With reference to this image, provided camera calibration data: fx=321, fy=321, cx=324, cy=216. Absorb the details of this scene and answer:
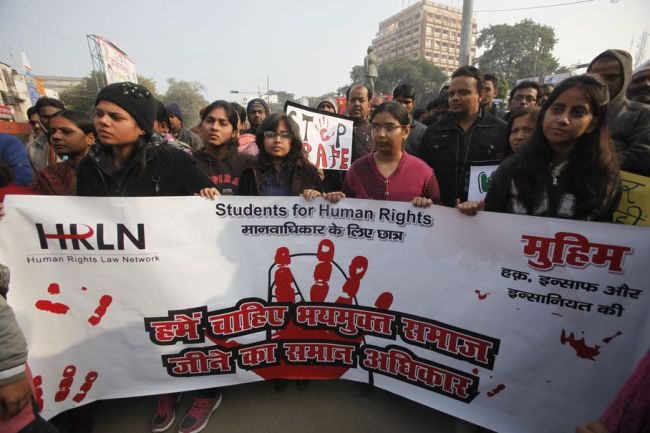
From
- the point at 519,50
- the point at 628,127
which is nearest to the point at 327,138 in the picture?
the point at 628,127

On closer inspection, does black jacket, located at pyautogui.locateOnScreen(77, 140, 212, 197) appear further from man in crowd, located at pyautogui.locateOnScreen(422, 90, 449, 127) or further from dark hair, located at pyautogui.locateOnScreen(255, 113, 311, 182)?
man in crowd, located at pyautogui.locateOnScreen(422, 90, 449, 127)

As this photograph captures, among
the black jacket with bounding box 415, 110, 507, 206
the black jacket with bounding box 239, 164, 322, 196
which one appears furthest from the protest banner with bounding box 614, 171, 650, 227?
the black jacket with bounding box 239, 164, 322, 196

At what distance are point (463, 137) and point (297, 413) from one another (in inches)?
102

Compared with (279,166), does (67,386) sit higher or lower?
lower

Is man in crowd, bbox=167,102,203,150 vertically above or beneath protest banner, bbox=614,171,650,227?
above

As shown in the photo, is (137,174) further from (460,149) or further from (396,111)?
(460,149)

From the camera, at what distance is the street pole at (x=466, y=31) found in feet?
31.3

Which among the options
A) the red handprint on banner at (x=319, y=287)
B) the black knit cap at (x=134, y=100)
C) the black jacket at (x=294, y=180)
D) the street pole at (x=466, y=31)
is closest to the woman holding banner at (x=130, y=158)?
the black knit cap at (x=134, y=100)

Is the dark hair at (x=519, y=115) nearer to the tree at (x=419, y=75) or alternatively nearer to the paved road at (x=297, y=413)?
the paved road at (x=297, y=413)

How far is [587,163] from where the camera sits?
5.46 feet

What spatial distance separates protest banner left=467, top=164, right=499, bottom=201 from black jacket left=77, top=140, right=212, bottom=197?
197cm

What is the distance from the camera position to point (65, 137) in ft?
7.29

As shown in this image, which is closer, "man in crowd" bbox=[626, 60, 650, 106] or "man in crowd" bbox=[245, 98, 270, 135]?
"man in crowd" bbox=[626, 60, 650, 106]

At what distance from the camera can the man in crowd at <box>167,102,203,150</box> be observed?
204 inches
